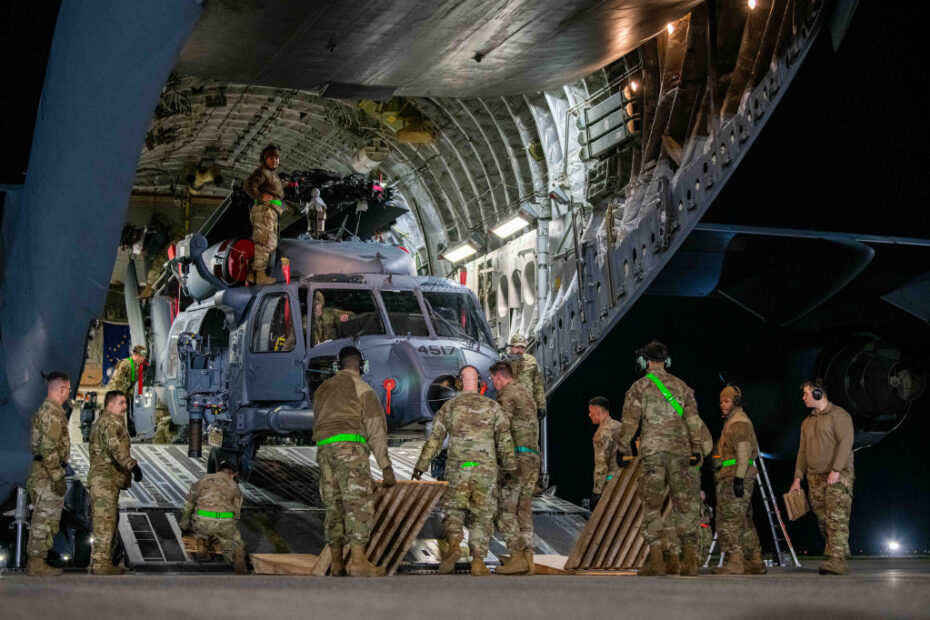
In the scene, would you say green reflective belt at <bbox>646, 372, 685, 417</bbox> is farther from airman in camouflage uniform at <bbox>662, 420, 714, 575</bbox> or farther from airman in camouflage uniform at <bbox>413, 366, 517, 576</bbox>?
airman in camouflage uniform at <bbox>413, 366, 517, 576</bbox>

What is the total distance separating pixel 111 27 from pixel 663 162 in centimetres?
873

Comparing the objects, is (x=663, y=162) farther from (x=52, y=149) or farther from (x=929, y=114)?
(x=52, y=149)

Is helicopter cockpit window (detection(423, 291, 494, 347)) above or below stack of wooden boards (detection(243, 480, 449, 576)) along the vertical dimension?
above

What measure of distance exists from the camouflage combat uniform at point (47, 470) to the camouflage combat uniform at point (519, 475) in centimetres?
353

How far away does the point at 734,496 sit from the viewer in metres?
9.17

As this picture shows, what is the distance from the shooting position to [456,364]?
10664 millimetres

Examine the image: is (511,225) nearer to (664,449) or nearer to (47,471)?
(664,449)

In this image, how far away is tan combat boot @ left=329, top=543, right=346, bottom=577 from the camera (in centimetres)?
773

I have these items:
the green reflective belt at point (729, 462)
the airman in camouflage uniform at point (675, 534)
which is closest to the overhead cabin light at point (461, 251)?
the green reflective belt at point (729, 462)

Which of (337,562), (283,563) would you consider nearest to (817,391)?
(337,562)

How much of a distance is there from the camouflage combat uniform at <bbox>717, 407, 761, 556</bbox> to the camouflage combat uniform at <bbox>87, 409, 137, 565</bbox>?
5074 mm

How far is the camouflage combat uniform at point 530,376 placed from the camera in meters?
11.2

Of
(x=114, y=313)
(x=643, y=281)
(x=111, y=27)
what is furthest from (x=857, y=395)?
(x=114, y=313)

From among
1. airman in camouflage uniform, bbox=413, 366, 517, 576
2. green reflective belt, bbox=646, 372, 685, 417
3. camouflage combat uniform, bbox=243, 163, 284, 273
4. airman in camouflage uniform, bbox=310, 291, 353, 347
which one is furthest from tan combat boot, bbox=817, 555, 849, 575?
camouflage combat uniform, bbox=243, 163, 284, 273
